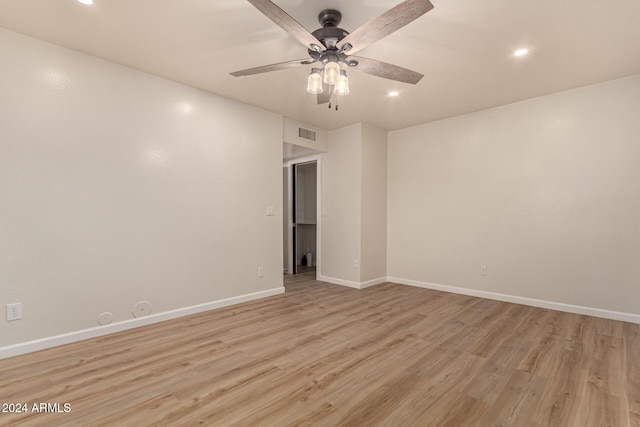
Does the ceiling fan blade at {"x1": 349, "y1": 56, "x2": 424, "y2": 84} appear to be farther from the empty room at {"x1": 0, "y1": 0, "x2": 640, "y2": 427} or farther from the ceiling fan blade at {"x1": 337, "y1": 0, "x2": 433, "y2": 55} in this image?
the ceiling fan blade at {"x1": 337, "y1": 0, "x2": 433, "y2": 55}

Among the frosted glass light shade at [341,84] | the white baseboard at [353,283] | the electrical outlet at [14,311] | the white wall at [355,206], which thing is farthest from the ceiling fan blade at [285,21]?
the white baseboard at [353,283]

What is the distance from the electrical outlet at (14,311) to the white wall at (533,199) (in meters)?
4.51

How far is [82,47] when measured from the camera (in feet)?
8.37

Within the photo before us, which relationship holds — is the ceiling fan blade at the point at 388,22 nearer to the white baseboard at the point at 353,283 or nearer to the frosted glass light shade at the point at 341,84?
the frosted glass light shade at the point at 341,84

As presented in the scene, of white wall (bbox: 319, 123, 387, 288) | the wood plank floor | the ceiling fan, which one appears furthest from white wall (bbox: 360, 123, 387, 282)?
the ceiling fan

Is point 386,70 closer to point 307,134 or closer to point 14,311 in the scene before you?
point 307,134

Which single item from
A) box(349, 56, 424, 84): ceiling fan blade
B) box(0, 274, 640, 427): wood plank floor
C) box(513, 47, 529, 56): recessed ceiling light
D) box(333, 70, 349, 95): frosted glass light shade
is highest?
box(513, 47, 529, 56): recessed ceiling light

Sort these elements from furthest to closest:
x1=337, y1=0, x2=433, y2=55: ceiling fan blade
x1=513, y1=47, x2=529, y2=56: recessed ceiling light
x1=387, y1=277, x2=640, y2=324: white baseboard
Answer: x1=387, y1=277, x2=640, y2=324: white baseboard
x1=513, y1=47, x2=529, y2=56: recessed ceiling light
x1=337, y1=0, x2=433, y2=55: ceiling fan blade

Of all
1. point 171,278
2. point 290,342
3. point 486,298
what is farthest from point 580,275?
point 171,278

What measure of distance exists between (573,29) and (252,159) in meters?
3.35

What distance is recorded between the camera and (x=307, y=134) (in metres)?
4.66

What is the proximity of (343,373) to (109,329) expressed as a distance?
2.25 metres

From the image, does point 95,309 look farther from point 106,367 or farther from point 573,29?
point 573,29

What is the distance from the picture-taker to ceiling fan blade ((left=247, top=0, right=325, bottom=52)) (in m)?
1.54
